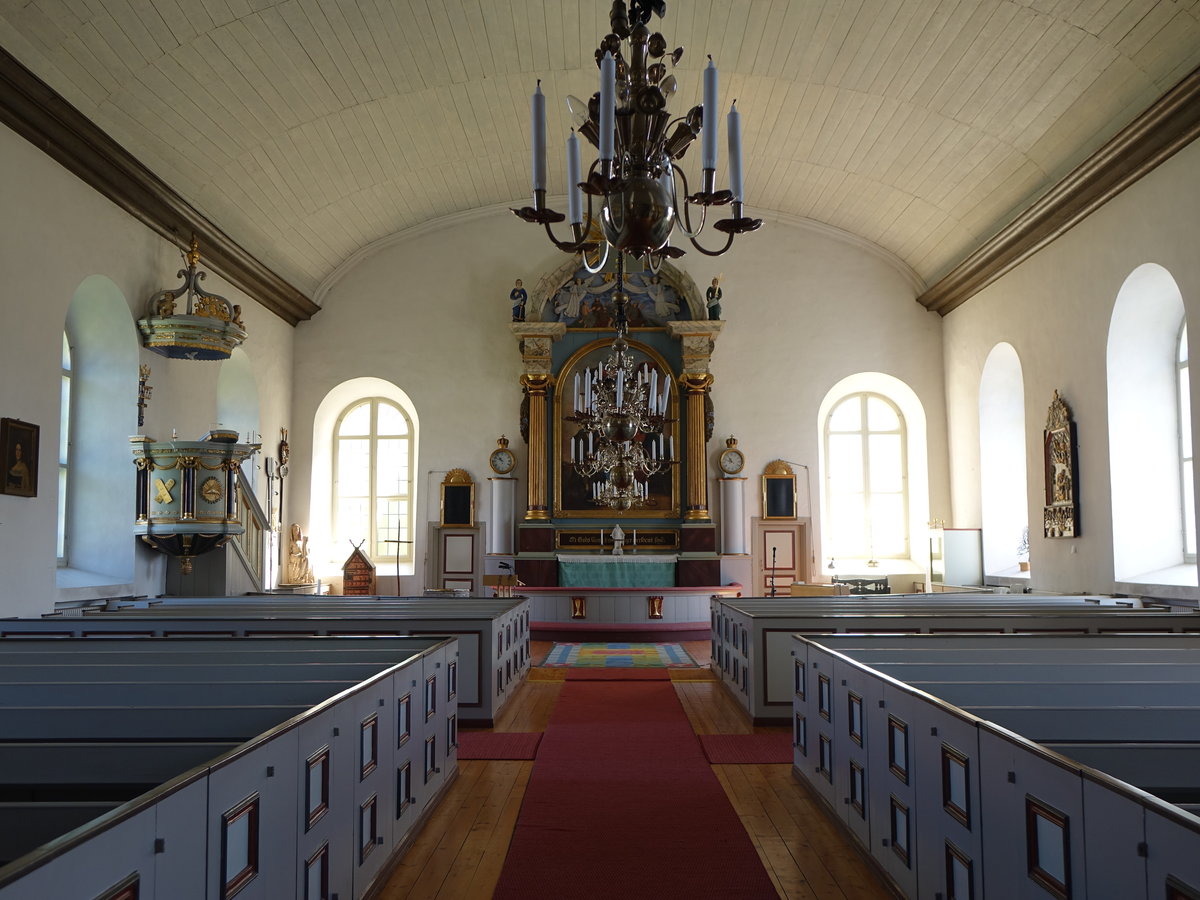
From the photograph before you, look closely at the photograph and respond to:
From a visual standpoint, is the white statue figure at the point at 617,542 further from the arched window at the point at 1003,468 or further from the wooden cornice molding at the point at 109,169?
the wooden cornice molding at the point at 109,169

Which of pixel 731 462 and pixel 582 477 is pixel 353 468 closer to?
pixel 582 477

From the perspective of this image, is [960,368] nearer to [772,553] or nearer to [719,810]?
[772,553]

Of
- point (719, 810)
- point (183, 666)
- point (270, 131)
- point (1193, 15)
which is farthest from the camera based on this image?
point (270, 131)

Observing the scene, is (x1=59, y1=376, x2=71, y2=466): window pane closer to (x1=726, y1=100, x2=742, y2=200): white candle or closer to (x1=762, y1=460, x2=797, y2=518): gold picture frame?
(x1=726, y1=100, x2=742, y2=200): white candle

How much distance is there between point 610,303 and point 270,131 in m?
5.74

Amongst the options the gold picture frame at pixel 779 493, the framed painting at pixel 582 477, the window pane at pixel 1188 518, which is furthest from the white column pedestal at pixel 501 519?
the window pane at pixel 1188 518

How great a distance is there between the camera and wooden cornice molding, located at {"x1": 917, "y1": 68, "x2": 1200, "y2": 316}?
8.54m

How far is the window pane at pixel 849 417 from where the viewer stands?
15.7 metres

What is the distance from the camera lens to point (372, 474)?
15656 millimetres

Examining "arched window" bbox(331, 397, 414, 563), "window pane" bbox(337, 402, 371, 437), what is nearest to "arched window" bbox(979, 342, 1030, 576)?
"arched window" bbox(331, 397, 414, 563)

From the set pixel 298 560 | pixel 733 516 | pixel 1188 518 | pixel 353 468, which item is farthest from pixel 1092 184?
pixel 298 560

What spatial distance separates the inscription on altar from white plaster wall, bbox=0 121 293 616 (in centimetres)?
572

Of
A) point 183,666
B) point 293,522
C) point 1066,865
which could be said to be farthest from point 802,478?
point 1066,865

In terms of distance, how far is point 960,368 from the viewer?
14359 mm
